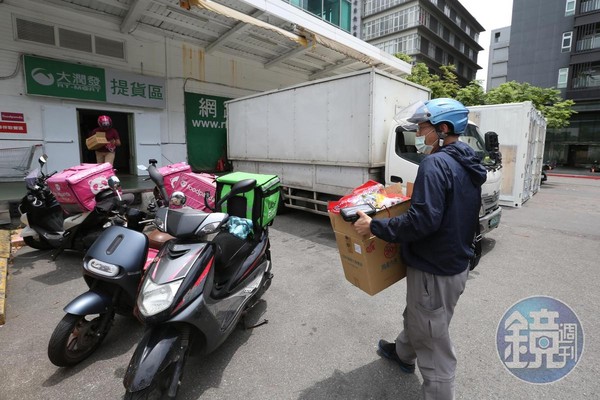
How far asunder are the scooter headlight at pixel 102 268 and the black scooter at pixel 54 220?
72.0 inches

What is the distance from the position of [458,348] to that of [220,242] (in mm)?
2175

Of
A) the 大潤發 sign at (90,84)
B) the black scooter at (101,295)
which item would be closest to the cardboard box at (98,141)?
the 大潤發 sign at (90,84)

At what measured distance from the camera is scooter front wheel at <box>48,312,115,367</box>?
2.16 metres

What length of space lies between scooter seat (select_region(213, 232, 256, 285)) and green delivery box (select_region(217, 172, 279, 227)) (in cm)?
31

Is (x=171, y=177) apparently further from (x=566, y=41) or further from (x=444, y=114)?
(x=566, y=41)

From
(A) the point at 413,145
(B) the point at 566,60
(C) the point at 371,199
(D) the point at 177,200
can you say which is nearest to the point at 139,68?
(A) the point at 413,145

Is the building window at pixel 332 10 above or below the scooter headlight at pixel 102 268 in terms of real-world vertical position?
above

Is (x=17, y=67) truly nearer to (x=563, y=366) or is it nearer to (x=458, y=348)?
(x=458, y=348)

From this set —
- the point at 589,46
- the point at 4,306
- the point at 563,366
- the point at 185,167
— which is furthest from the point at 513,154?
the point at 589,46

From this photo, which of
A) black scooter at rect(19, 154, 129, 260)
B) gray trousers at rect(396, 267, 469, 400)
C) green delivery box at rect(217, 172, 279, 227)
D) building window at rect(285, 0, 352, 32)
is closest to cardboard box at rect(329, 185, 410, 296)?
gray trousers at rect(396, 267, 469, 400)

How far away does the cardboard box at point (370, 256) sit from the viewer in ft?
6.30

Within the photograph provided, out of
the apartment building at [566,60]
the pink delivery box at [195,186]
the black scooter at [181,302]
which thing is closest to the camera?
the black scooter at [181,302]

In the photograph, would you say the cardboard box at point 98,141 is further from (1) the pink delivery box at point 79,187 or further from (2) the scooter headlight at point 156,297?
(2) the scooter headlight at point 156,297

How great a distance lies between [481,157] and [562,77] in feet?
101
